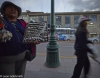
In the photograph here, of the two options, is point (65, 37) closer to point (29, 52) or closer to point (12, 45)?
point (29, 52)

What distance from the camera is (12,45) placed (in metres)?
1.71

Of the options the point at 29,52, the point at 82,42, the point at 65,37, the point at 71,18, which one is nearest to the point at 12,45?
the point at 29,52

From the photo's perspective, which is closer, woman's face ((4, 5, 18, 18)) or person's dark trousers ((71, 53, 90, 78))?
woman's face ((4, 5, 18, 18))

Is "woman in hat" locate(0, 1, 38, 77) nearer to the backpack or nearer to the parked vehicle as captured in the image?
the backpack

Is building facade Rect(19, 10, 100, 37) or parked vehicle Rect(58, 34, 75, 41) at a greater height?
building facade Rect(19, 10, 100, 37)

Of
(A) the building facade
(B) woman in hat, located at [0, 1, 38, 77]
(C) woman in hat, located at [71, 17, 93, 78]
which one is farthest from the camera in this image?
(A) the building facade

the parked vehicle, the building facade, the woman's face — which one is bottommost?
the parked vehicle

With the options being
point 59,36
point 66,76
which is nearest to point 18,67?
point 66,76

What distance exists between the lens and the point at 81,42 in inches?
117

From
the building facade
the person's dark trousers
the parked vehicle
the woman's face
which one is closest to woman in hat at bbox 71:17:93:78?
the person's dark trousers

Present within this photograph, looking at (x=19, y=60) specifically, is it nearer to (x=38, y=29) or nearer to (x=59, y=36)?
(x=38, y=29)

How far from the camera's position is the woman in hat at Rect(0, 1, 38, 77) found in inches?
67.0

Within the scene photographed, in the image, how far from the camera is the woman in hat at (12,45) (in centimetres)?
170

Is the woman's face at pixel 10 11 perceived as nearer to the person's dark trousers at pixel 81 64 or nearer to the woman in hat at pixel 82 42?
the woman in hat at pixel 82 42
